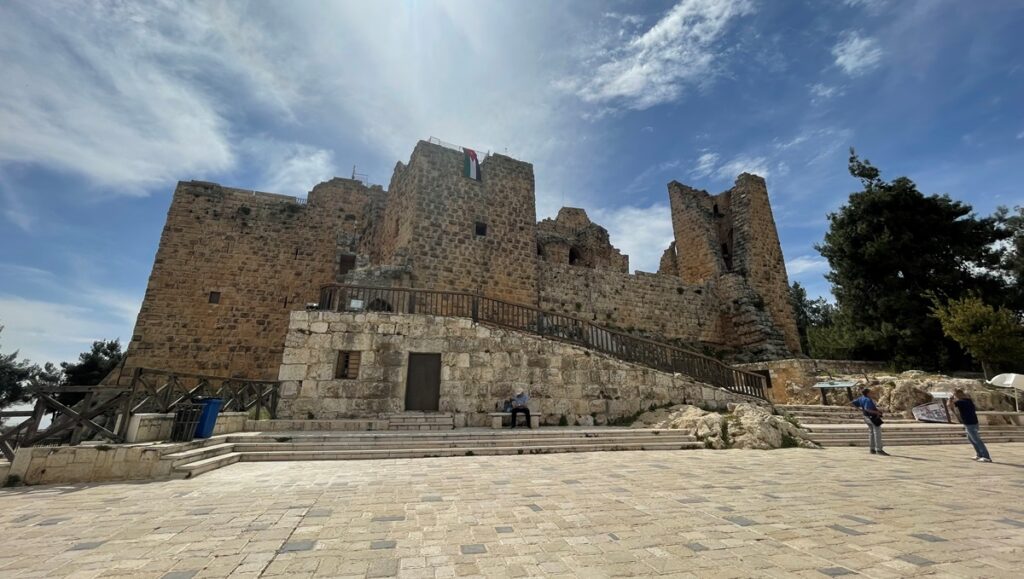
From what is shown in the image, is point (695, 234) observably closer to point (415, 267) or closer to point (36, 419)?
point (415, 267)

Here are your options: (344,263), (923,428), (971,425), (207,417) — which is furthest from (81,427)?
(923,428)

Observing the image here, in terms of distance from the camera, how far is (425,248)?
15.0 m

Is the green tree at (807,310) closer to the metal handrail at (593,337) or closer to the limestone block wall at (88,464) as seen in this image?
the metal handrail at (593,337)

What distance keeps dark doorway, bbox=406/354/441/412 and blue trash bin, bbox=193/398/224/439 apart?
4385 mm

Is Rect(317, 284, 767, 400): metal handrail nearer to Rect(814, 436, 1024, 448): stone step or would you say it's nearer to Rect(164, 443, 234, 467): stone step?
Rect(814, 436, 1024, 448): stone step

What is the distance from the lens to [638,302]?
18828 mm

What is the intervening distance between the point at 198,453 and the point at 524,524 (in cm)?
555

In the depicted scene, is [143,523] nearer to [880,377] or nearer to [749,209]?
[880,377]

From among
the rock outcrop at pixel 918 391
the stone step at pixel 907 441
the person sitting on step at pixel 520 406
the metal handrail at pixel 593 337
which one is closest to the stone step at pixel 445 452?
the person sitting on step at pixel 520 406

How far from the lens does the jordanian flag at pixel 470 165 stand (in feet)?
54.6

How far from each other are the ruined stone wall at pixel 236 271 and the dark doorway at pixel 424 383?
8.98 m

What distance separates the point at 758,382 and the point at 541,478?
1062 cm

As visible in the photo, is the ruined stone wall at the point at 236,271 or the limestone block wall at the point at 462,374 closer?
the limestone block wall at the point at 462,374

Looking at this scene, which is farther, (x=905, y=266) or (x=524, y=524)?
(x=905, y=266)
